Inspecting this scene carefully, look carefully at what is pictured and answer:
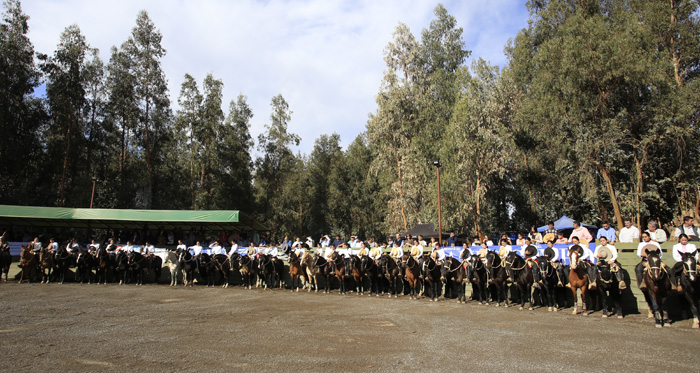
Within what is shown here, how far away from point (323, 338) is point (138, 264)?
15.4m

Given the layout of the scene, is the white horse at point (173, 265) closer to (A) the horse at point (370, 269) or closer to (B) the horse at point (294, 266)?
(B) the horse at point (294, 266)

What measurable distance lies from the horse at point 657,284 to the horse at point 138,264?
66.4 ft

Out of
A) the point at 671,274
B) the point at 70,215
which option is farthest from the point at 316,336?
the point at 70,215

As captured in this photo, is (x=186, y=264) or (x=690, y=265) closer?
(x=690, y=265)

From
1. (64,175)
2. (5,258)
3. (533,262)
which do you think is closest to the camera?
(533,262)

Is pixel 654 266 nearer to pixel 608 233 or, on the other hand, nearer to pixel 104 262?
pixel 608 233

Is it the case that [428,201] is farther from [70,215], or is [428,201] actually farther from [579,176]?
[70,215]

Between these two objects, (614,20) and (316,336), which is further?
(614,20)

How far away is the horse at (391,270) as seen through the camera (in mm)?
17016

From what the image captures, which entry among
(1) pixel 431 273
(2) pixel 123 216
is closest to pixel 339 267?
(1) pixel 431 273

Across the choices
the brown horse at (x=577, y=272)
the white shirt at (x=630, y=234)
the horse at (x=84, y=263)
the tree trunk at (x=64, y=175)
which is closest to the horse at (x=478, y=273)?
the brown horse at (x=577, y=272)

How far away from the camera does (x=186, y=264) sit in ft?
68.1

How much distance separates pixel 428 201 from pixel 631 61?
580 inches

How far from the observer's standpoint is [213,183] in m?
41.9
